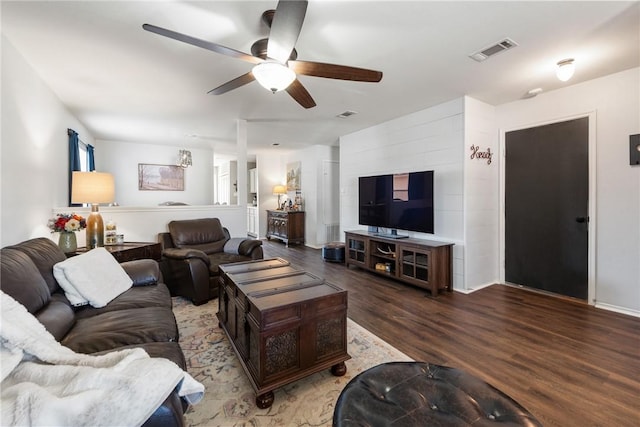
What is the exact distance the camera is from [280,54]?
1.78 m

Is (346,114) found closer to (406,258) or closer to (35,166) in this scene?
(406,258)

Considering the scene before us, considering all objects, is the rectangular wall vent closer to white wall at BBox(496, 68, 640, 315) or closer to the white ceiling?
the white ceiling

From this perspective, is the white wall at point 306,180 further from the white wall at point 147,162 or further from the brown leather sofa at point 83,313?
the brown leather sofa at point 83,313

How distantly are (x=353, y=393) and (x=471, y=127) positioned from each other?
3.46 metres

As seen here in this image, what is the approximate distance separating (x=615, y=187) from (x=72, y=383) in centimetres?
439

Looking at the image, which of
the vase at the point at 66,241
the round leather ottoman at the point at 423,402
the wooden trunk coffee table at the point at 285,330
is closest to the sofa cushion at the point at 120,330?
the wooden trunk coffee table at the point at 285,330

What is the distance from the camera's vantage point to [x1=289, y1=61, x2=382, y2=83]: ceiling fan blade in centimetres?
191

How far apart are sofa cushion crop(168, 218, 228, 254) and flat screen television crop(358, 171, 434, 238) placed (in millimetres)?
2312

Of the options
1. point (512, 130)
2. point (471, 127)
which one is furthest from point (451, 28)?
point (512, 130)

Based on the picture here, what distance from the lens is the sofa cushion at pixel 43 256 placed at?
1.78 meters

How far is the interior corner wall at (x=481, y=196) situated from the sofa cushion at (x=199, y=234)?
333cm

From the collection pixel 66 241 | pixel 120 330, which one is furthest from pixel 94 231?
pixel 120 330

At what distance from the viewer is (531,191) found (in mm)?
3479

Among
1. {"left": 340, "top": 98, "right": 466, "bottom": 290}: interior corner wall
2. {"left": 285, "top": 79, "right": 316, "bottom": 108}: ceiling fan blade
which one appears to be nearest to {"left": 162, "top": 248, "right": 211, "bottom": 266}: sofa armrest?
{"left": 285, "top": 79, "right": 316, "bottom": 108}: ceiling fan blade
